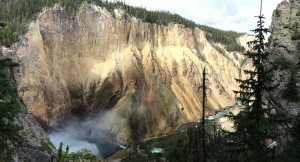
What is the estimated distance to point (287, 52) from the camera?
109 feet

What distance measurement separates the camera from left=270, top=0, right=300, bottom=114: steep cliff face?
3025 cm

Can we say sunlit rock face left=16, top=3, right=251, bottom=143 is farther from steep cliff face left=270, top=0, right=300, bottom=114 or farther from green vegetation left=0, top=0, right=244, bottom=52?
steep cliff face left=270, top=0, right=300, bottom=114

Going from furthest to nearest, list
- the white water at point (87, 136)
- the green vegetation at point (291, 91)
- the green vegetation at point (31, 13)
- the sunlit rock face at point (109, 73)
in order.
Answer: the green vegetation at point (31, 13)
the sunlit rock face at point (109, 73)
the white water at point (87, 136)
the green vegetation at point (291, 91)

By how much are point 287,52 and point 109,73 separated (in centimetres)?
7656

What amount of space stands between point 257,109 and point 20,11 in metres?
93.4

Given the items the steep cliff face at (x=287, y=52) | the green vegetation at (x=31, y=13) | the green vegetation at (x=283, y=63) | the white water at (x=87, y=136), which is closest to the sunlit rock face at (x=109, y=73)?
the white water at (x=87, y=136)

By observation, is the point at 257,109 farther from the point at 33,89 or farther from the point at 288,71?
the point at 33,89

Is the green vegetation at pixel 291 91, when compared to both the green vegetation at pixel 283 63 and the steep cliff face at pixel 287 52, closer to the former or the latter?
the steep cliff face at pixel 287 52

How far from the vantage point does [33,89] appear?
89.7 metres

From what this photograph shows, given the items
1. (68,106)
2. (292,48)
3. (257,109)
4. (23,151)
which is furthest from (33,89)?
(257,109)

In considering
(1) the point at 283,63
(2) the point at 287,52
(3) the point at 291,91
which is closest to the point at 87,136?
(2) the point at 287,52

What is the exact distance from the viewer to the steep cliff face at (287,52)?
99.2 ft

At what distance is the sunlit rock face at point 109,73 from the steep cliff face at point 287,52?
56974mm

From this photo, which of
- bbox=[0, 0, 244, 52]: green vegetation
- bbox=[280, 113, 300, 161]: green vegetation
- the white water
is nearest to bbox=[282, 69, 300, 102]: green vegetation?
bbox=[280, 113, 300, 161]: green vegetation
